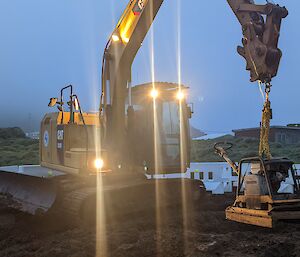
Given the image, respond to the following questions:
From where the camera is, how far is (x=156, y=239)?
5.56 meters

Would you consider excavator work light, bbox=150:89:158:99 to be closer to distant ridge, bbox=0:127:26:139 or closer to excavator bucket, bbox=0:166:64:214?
excavator bucket, bbox=0:166:64:214

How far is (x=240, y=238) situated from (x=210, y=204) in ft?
12.4

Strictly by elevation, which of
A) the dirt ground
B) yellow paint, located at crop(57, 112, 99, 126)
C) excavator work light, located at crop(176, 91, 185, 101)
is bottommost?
the dirt ground

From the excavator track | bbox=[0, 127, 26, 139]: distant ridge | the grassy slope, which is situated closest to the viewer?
the excavator track

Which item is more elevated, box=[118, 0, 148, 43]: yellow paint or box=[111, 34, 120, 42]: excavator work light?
box=[118, 0, 148, 43]: yellow paint

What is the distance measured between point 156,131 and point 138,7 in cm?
261

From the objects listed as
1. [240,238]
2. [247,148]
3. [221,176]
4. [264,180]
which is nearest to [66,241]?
[240,238]

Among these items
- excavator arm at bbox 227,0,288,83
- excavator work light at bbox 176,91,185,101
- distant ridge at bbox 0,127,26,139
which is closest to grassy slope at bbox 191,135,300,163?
excavator work light at bbox 176,91,185,101

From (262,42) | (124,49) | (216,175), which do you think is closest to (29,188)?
(124,49)

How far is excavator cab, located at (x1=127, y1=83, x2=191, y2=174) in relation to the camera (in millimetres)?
8281

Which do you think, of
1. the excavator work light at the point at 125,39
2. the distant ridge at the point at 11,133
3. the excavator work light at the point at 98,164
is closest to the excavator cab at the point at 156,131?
the excavator work light at the point at 98,164

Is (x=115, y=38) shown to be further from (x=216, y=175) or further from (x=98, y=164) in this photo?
(x=216, y=175)

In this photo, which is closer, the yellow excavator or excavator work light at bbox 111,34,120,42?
the yellow excavator

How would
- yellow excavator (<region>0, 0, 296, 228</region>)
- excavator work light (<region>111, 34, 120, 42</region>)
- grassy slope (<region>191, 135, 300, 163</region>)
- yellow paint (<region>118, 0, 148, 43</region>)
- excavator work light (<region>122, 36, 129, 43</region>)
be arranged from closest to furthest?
yellow excavator (<region>0, 0, 296, 228</region>), yellow paint (<region>118, 0, 148, 43</region>), excavator work light (<region>122, 36, 129, 43</region>), excavator work light (<region>111, 34, 120, 42</region>), grassy slope (<region>191, 135, 300, 163</region>)
